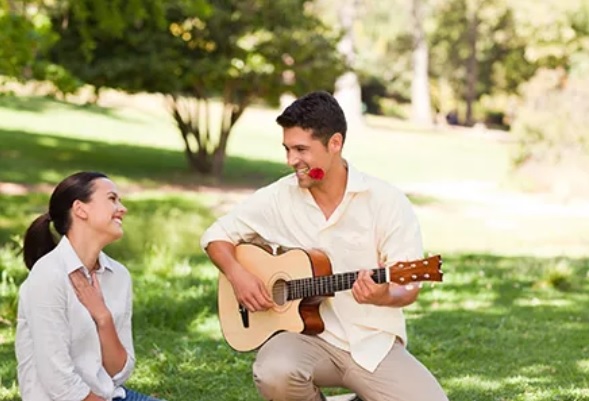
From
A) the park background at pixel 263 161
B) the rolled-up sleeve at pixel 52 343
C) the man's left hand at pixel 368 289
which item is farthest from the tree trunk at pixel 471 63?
the rolled-up sleeve at pixel 52 343

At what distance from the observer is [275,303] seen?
511 cm

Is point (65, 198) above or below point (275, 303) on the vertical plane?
above

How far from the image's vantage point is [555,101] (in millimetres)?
23891

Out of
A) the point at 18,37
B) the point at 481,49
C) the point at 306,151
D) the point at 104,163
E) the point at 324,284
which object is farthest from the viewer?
the point at 481,49

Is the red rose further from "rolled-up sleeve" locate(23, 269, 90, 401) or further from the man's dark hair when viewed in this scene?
"rolled-up sleeve" locate(23, 269, 90, 401)

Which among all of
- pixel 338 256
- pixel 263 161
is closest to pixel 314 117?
pixel 338 256

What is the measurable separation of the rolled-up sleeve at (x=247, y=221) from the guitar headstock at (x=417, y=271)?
2.87 ft

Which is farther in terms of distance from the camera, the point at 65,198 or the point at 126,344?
the point at 126,344

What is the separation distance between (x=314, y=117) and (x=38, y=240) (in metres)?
1.27

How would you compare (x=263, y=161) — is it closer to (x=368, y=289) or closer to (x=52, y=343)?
(x=368, y=289)

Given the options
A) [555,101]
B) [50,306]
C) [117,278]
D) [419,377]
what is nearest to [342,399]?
[419,377]

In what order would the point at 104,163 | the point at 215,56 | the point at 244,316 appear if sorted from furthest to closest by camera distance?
the point at 104,163 < the point at 215,56 < the point at 244,316

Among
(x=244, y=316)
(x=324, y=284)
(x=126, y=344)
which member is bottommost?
(x=244, y=316)

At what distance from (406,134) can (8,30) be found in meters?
29.3
